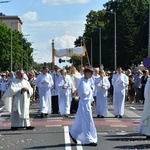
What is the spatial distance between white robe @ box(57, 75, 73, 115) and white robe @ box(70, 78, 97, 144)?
854 centimetres

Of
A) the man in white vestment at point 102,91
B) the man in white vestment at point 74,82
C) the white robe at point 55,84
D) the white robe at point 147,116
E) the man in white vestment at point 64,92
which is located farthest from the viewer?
the white robe at point 55,84

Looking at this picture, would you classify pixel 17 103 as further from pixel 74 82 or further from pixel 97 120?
pixel 74 82

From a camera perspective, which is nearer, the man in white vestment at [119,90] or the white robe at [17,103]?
the white robe at [17,103]

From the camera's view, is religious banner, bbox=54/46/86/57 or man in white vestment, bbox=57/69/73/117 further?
religious banner, bbox=54/46/86/57

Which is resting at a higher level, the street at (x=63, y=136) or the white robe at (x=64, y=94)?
the white robe at (x=64, y=94)

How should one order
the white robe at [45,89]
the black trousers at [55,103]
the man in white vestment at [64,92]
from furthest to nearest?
the black trousers at [55,103], the man in white vestment at [64,92], the white robe at [45,89]

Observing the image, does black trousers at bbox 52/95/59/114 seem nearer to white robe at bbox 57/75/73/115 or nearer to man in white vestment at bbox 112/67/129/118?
white robe at bbox 57/75/73/115

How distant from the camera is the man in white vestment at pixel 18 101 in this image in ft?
54.1

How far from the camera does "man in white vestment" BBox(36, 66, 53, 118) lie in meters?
21.6

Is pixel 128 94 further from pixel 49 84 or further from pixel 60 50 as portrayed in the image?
pixel 49 84

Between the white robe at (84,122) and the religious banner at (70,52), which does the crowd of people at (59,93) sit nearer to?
the white robe at (84,122)

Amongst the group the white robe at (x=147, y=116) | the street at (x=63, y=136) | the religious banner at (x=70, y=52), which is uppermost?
the religious banner at (x=70, y=52)

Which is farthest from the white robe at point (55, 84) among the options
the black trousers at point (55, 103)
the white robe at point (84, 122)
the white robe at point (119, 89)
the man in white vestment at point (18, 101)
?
the white robe at point (84, 122)

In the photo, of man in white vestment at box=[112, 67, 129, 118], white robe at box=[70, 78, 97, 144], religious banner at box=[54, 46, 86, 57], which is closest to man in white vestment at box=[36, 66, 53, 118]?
man in white vestment at box=[112, 67, 129, 118]
